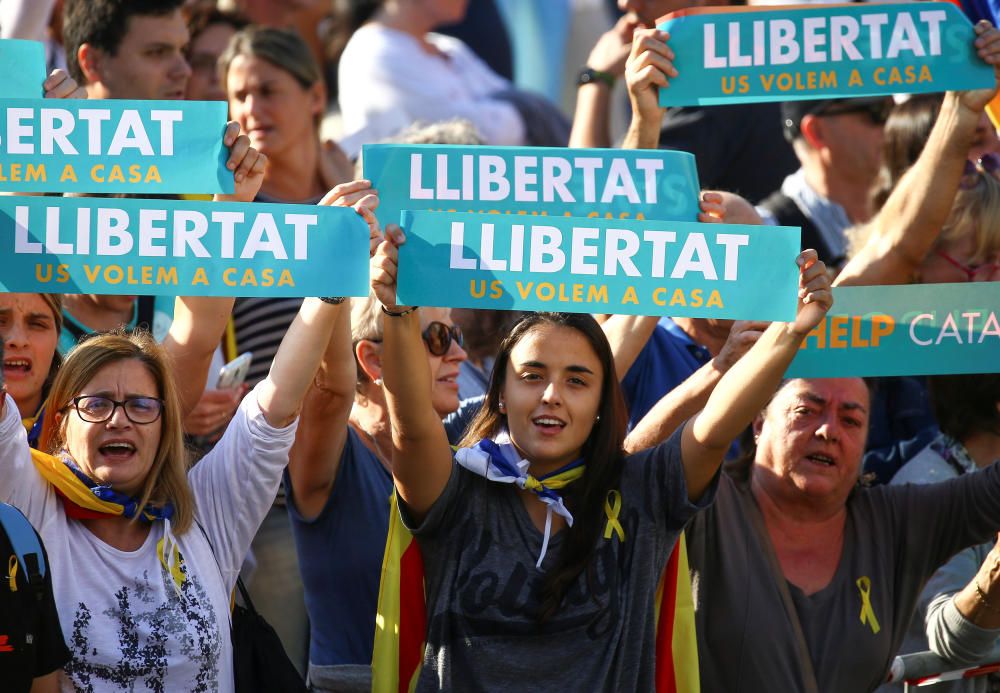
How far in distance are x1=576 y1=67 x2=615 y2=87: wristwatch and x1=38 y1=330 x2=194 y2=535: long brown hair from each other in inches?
99.1

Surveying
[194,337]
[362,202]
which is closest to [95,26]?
[194,337]

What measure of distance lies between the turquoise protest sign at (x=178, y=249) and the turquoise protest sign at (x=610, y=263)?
19 centimetres

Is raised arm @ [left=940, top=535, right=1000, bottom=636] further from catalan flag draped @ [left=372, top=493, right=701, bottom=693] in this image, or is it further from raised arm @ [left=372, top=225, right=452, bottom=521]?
raised arm @ [left=372, top=225, right=452, bottom=521]

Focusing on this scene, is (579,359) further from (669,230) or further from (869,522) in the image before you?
(869,522)

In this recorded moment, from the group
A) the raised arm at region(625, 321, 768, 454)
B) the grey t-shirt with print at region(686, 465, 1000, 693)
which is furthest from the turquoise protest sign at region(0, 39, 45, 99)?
the grey t-shirt with print at region(686, 465, 1000, 693)

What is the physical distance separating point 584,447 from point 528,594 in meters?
0.46

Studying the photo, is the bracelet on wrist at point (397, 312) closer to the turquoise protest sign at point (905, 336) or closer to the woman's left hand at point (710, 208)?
the woman's left hand at point (710, 208)

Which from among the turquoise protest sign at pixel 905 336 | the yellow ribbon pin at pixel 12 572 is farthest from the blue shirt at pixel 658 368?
the yellow ribbon pin at pixel 12 572

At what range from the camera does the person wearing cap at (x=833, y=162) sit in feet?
19.8

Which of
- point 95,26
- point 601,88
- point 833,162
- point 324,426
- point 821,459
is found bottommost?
point 821,459

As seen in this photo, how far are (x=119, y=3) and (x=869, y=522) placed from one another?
3.27m

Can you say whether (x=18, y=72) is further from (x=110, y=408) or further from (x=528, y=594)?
(x=528, y=594)

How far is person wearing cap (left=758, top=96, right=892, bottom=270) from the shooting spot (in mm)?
6035

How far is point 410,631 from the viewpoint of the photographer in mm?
3770
